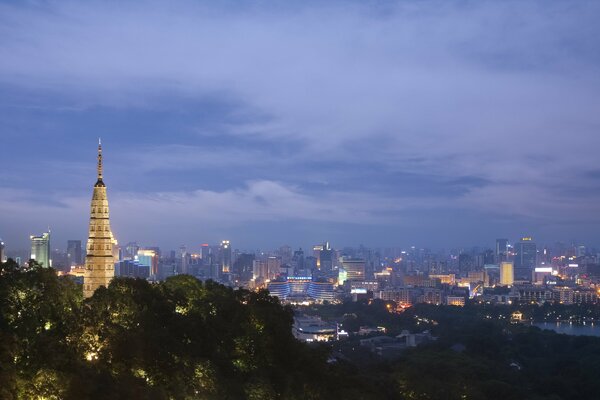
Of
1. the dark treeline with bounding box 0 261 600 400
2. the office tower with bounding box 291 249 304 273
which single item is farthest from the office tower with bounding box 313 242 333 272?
the dark treeline with bounding box 0 261 600 400

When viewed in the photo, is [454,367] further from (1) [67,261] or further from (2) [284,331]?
(1) [67,261]

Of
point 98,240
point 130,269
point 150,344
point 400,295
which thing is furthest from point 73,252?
point 150,344

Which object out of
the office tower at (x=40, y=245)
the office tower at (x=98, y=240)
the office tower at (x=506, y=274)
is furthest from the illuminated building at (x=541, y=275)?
the office tower at (x=98, y=240)

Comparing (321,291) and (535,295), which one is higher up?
(321,291)

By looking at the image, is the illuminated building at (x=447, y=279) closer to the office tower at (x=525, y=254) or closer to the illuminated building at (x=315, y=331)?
the office tower at (x=525, y=254)

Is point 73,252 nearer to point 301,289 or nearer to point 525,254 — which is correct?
point 301,289

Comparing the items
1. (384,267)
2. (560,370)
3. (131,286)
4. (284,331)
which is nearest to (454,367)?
(560,370)

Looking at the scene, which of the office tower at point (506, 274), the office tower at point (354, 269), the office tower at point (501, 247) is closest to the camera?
the office tower at point (354, 269)
